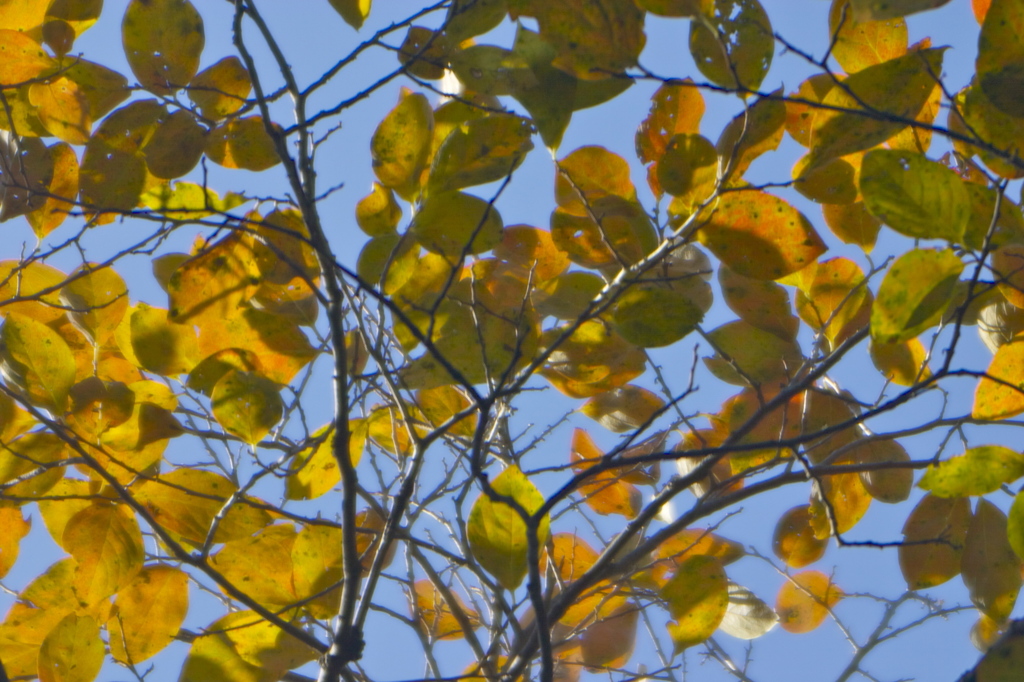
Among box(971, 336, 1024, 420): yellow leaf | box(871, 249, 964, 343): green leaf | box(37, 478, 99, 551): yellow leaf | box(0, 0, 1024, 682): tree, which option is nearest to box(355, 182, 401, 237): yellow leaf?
box(0, 0, 1024, 682): tree

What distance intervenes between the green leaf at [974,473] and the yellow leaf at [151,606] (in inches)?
38.1

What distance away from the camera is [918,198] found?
0.59 meters

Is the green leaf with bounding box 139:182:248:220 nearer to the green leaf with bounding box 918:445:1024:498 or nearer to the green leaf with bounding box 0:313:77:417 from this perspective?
the green leaf with bounding box 0:313:77:417

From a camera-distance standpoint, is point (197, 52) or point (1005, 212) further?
point (197, 52)

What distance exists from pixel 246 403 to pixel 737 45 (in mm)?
694

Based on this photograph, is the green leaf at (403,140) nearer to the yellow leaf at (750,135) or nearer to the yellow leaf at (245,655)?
the yellow leaf at (750,135)

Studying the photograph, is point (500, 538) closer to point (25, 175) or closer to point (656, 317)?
point (656, 317)

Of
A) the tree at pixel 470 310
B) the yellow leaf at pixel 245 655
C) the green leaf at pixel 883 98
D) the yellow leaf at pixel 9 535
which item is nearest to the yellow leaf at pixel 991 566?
the tree at pixel 470 310

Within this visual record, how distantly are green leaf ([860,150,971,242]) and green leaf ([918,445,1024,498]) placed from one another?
8.8 inches

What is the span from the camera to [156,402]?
113 centimetres

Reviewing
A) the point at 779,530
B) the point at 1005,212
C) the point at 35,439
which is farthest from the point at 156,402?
the point at 1005,212

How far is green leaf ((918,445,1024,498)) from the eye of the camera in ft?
2.26

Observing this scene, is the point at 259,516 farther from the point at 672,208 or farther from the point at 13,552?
the point at 672,208

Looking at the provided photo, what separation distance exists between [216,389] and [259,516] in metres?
0.18
